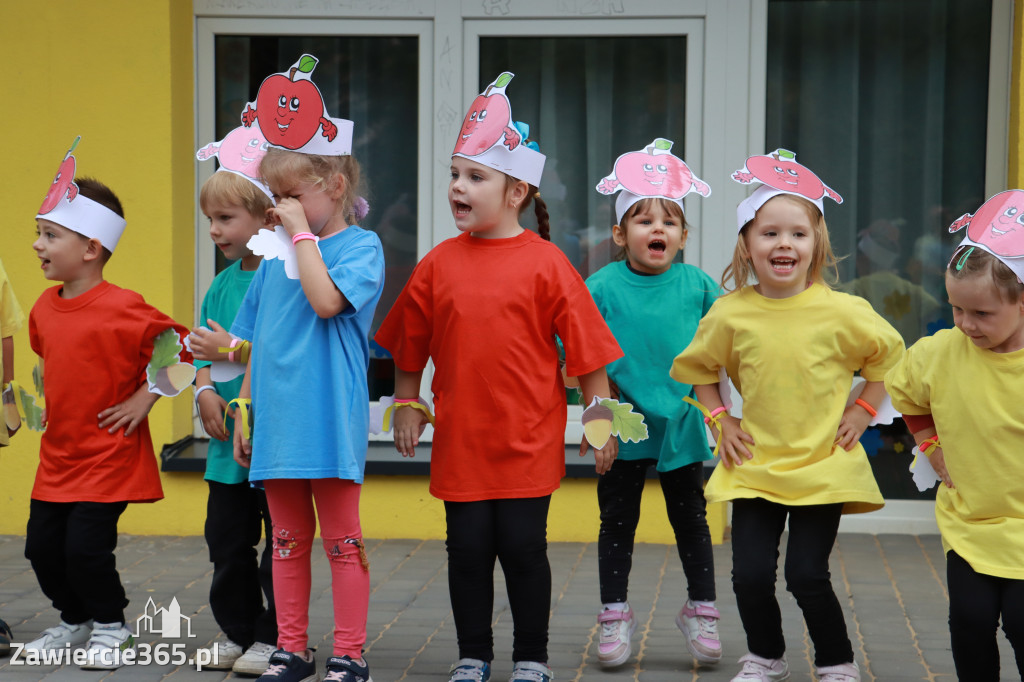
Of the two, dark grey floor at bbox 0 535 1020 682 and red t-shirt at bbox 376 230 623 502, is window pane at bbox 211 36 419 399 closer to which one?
dark grey floor at bbox 0 535 1020 682

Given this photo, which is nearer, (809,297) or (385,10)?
(809,297)

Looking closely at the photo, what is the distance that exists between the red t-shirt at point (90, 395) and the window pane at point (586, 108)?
9.42 feet

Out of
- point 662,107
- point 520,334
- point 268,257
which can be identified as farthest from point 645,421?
point 662,107

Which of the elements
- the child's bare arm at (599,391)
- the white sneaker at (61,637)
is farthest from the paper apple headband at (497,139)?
the white sneaker at (61,637)

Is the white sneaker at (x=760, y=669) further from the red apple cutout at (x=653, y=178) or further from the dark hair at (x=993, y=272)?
the red apple cutout at (x=653, y=178)

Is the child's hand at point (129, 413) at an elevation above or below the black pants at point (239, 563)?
above

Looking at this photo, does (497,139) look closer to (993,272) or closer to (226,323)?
(226,323)

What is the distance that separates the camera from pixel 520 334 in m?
3.44

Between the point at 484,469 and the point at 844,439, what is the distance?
1059 mm

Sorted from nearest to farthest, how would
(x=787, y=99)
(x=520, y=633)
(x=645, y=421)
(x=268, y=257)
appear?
(x=268, y=257)
(x=520, y=633)
(x=645, y=421)
(x=787, y=99)

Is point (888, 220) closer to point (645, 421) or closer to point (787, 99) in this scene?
point (787, 99)

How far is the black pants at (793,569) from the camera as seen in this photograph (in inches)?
132

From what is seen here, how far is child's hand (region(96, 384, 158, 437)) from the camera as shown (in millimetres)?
3789

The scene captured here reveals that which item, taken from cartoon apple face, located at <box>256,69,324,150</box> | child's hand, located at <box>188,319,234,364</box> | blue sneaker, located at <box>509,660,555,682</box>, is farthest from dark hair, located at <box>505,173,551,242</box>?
blue sneaker, located at <box>509,660,555,682</box>
